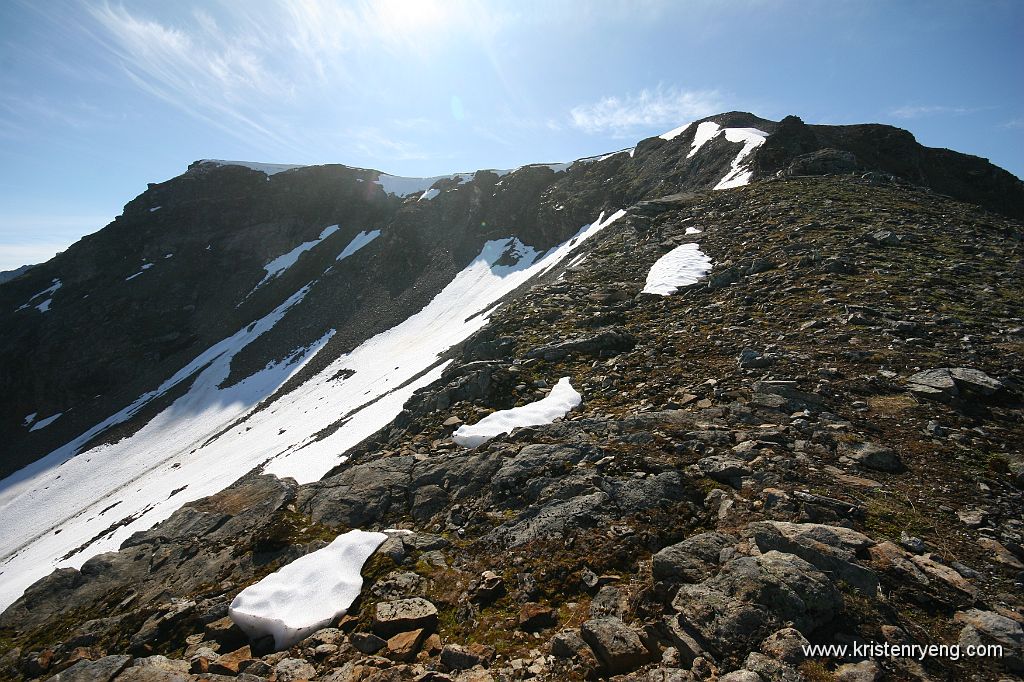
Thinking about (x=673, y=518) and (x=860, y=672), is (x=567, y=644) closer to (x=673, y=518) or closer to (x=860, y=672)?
(x=673, y=518)

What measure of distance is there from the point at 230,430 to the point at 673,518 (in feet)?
163

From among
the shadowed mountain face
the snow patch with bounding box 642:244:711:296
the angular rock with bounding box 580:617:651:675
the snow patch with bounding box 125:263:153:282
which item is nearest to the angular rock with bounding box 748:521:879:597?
the angular rock with bounding box 580:617:651:675

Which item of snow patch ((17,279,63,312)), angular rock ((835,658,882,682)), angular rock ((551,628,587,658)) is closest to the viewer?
angular rock ((835,658,882,682))

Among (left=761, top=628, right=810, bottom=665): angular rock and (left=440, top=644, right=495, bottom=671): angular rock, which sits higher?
(left=761, top=628, right=810, bottom=665): angular rock

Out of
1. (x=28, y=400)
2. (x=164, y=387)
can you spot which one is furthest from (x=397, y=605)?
(x=28, y=400)

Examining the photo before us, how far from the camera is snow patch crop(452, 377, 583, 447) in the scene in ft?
35.0

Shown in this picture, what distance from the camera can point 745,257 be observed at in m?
17.9

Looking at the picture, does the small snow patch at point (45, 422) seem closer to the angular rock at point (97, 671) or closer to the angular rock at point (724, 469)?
the angular rock at point (97, 671)

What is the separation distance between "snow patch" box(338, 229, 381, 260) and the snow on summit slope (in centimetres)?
793

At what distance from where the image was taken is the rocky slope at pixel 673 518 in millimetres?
4727

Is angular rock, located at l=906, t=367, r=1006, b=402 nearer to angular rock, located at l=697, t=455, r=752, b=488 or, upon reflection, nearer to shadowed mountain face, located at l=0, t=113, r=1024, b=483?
angular rock, located at l=697, t=455, r=752, b=488

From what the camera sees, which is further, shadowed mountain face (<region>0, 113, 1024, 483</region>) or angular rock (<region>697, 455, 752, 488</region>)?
shadowed mountain face (<region>0, 113, 1024, 483</region>)

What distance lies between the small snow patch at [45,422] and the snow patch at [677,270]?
3607 inches

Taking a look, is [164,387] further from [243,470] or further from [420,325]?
[243,470]
